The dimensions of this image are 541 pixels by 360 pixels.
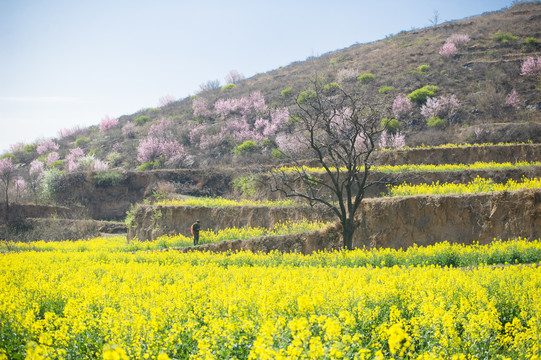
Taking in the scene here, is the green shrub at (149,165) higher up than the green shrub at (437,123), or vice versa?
the green shrub at (437,123)

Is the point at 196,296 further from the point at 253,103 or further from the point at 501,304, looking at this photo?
the point at 253,103

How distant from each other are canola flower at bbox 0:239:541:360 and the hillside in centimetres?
1646

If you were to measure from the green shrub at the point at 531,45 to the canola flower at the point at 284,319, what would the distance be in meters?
39.1

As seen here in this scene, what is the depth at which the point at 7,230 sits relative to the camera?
978 inches

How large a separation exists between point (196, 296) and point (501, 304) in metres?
5.02

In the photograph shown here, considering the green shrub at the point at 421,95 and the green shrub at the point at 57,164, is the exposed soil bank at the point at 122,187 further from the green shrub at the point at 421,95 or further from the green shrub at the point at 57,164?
the green shrub at the point at 421,95

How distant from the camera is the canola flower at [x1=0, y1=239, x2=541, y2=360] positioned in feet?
12.3

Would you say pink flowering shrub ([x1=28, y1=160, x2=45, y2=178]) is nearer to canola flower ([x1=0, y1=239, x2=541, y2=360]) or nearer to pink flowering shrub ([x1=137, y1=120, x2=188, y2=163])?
pink flowering shrub ([x1=137, y1=120, x2=188, y2=163])

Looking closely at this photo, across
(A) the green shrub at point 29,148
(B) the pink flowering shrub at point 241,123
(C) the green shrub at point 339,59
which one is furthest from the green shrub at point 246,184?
(A) the green shrub at point 29,148

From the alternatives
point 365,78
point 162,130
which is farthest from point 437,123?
point 162,130

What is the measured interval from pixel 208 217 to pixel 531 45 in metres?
37.4

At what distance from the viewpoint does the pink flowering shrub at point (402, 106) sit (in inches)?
1316

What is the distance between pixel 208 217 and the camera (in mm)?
19984

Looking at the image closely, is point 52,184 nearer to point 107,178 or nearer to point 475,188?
point 107,178
